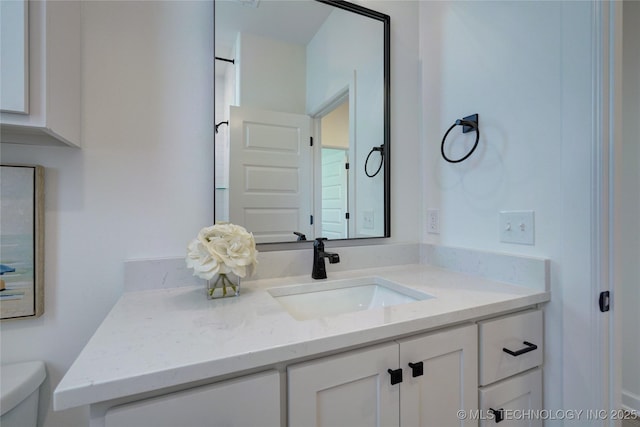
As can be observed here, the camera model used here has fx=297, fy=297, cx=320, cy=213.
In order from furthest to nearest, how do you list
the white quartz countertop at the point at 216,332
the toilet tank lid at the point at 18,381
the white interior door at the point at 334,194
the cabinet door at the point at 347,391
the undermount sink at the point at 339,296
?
the white interior door at the point at 334,194 → the undermount sink at the point at 339,296 → the toilet tank lid at the point at 18,381 → the cabinet door at the point at 347,391 → the white quartz countertop at the point at 216,332

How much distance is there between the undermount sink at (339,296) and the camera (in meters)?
1.03

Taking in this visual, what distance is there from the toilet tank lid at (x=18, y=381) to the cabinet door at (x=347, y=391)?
71 centimetres

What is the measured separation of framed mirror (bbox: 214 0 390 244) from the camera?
3.65 ft

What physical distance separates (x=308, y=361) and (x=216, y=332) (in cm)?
21

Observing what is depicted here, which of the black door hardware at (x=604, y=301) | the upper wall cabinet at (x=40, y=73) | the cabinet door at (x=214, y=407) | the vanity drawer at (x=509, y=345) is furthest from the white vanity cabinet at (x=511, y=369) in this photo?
the upper wall cabinet at (x=40, y=73)

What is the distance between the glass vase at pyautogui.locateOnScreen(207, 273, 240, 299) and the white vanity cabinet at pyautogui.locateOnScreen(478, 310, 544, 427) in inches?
29.2

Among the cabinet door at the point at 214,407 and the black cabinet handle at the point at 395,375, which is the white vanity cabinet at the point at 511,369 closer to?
the black cabinet handle at the point at 395,375

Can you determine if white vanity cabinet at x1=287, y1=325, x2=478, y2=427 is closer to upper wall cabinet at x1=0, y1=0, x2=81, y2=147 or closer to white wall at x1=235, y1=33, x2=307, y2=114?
upper wall cabinet at x1=0, y1=0, x2=81, y2=147

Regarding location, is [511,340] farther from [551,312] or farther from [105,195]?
[105,195]

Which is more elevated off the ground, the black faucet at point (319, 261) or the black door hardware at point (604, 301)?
the black faucet at point (319, 261)

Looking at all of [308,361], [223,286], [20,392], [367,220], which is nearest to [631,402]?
[367,220]

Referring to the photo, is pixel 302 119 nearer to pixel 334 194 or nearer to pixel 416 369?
pixel 334 194

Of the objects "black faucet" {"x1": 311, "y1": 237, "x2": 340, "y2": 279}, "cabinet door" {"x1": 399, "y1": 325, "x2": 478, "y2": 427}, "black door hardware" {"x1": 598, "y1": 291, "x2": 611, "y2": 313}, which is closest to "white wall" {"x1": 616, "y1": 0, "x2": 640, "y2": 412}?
"black door hardware" {"x1": 598, "y1": 291, "x2": 611, "y2": 313}

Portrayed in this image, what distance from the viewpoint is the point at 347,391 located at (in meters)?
0.67
